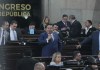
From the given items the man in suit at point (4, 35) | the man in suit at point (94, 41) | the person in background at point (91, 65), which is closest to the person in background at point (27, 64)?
the person in background at point (91, 65)

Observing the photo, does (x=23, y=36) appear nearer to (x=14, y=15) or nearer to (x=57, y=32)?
(x=57, y=32)

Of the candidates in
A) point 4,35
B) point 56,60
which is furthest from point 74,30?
point 56,60

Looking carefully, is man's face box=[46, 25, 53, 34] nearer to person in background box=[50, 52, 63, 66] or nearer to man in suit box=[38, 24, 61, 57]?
man in suit box=[38, 24, 61, 57]

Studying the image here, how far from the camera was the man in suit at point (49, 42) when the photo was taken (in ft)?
70.2

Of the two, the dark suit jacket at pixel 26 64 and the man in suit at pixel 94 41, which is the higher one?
the man in suit at pixel 94 41

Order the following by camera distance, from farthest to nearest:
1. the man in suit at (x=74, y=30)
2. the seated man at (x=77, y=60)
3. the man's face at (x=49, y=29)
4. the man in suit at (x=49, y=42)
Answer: the man in suit at (x=74, y=30), the man in suit at (x=49, y=42), the man's face at (x=49, y=29), the seated man at (x=77, y=60)

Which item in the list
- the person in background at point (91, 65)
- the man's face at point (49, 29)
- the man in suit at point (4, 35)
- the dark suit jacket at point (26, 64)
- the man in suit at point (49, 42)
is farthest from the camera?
the man in suit at point (4, 35)

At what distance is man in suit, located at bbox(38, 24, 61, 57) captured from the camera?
2141cm

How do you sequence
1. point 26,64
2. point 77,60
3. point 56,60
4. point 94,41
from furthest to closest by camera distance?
point 94,41 → point 77,60 → point 56,60 → point 26,64

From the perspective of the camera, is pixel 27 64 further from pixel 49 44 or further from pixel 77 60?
pixel 49 44

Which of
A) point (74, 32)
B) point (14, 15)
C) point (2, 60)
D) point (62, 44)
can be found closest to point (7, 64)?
point (2, 60)

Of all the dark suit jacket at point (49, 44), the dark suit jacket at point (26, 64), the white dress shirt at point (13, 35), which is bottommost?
the dark suit jacket at point (26, 64)

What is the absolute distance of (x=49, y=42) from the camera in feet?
70.5

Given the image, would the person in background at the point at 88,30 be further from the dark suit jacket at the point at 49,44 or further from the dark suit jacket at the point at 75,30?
the dark suit jacket at the point at 49,44
